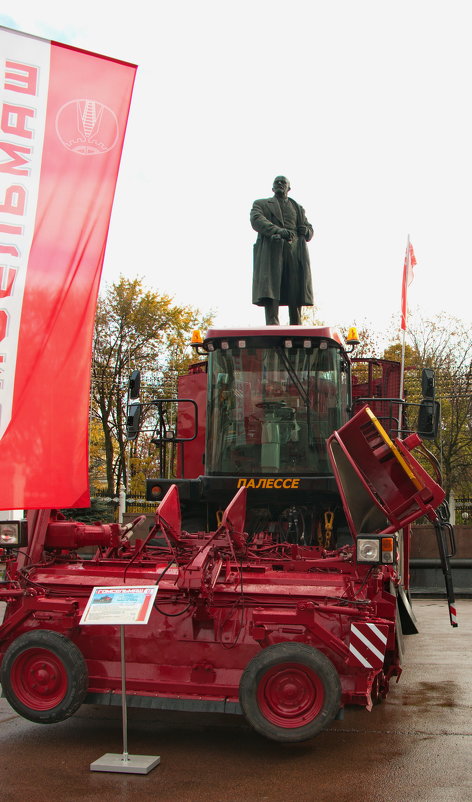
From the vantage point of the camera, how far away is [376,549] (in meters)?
5.75

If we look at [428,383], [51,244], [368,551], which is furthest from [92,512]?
[368,551]

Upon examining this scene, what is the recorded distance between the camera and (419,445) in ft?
23.6

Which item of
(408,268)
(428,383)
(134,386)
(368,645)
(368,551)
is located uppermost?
(408,268)

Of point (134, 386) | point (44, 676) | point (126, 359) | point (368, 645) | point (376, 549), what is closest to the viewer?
point (368, 645)

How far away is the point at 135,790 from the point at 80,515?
14.9 metres

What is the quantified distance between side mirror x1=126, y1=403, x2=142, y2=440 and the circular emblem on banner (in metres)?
3.11

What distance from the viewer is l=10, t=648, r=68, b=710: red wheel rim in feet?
17.9

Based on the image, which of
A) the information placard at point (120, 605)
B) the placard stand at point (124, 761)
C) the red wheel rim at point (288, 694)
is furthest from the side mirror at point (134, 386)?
the red wheel rim at point (288, 694)

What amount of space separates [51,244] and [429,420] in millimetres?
4328

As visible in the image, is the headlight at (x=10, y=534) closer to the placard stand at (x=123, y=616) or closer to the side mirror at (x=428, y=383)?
the placard stand at (x=123, y=616)

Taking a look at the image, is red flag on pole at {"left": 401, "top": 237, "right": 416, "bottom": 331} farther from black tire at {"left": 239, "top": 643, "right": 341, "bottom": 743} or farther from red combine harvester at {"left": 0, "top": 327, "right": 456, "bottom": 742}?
black tire at {"left": 239, "top": 643, "right": 341, "bottom": 743}

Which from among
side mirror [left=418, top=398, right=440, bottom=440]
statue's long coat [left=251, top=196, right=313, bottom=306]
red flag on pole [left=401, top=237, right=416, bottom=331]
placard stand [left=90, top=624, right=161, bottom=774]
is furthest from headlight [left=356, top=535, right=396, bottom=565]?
red flag on pole [left=401, top=237, right=416, bottom=331]

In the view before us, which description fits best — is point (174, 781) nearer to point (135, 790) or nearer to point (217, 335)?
point (135, 790)

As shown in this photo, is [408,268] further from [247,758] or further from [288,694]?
[247,758]
